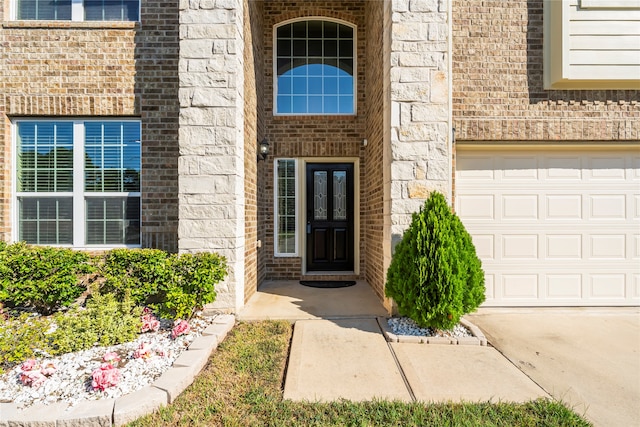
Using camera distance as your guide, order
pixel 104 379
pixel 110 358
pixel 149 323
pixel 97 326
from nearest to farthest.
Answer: pixel 104 379 → pixel 110 358 → pixel 97 326 → pixel 149 323

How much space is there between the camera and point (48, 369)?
7.73 ft

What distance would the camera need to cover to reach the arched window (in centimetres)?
568

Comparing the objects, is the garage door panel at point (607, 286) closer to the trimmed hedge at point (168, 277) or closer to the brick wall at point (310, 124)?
the brick wall at point (310, 124)

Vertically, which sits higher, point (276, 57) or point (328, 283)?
point (276, 57)

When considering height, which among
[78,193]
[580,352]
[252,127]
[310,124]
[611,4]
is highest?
[611,4]

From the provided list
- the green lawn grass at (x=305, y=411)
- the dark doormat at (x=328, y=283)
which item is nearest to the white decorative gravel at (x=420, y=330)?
the green lawn grass at (x=305, y=411)

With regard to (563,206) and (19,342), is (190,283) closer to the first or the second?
(19,342)

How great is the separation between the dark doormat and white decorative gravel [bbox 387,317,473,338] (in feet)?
5.55

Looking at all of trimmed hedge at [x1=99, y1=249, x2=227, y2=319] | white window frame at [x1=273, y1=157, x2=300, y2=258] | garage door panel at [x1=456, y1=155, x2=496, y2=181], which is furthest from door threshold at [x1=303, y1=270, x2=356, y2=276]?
garage door panel at [x1=456, y1=155, x2=496, y2=181]

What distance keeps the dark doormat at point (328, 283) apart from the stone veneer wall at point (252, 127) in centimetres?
82

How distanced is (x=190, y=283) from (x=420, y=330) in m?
2.52

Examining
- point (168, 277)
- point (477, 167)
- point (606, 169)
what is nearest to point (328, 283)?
point (168, 277)

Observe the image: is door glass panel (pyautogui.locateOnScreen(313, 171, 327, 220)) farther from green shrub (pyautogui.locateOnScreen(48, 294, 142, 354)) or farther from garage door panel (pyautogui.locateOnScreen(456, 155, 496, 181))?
green shrub (pyautogui.locateOnScreen(48, 294, 142, 354))

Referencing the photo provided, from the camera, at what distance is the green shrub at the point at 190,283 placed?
3.27 m
